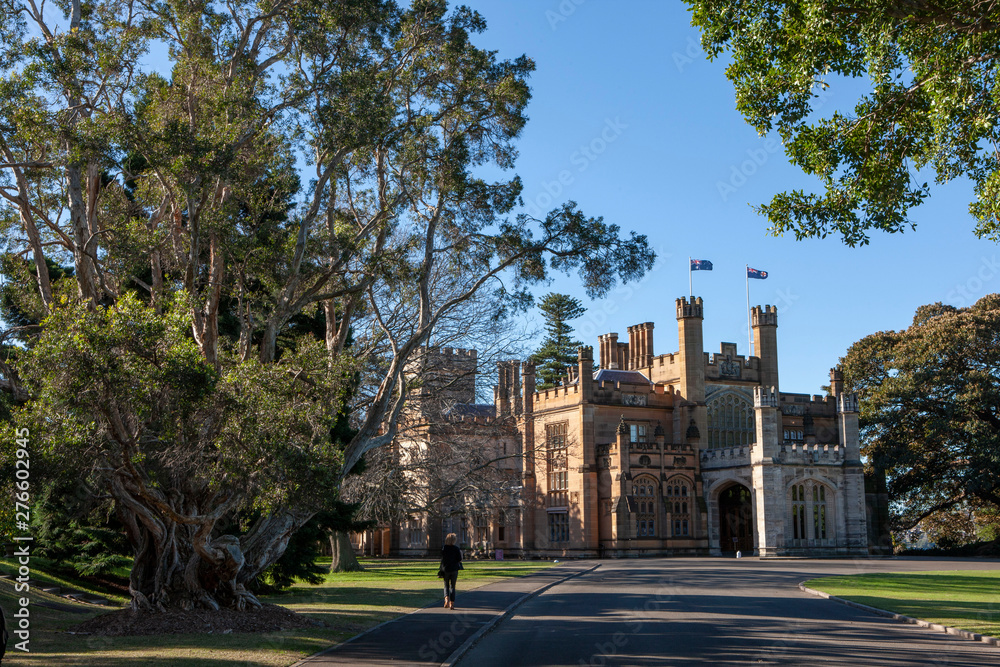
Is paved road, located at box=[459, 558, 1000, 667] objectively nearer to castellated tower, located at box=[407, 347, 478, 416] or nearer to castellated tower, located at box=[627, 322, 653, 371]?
castellated tower, located at box=[407, 347, 478, 416]

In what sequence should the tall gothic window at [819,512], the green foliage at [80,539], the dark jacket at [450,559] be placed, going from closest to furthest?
the dark jacket at [450,559]
the green foliage at [80,539]
the tall gothic window at [819,512]

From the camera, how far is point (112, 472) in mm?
14234

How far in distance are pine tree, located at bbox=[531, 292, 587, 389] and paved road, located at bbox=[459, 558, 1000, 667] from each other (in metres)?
59.2

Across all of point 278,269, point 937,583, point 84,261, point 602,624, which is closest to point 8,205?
point 84,261

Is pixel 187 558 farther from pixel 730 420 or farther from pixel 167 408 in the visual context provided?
pixel 730 420

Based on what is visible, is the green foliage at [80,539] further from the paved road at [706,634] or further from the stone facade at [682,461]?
the stone facade at [682,461]

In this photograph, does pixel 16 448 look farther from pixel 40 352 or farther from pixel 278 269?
pixel 278 269

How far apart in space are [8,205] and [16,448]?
1098 centimetres

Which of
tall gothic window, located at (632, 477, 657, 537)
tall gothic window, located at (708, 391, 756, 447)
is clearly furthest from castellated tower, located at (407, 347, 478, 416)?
tall gothic window, located at (708, 391, 756, 447)

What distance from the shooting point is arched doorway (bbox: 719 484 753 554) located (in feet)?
171

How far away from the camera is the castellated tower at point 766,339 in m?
55.7

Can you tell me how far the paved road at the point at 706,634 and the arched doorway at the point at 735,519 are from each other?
28200mm

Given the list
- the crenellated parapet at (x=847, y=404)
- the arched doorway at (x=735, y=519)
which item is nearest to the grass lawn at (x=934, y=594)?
the crenellated parapet at (x=847, y=404)

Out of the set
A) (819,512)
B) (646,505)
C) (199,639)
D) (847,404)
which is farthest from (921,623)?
(847,404)
